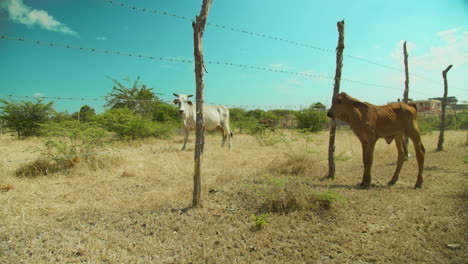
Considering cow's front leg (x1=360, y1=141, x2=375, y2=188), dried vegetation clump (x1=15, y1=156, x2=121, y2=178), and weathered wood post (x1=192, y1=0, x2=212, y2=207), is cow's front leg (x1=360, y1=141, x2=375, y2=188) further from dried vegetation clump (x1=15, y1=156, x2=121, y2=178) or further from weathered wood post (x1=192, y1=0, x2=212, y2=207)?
dried vegetation clump (x1=15, y1=156, x2=121, y2=178)

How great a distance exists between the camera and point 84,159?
571 cm

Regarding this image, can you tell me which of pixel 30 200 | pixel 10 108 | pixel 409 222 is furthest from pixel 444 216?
pixel 10 108

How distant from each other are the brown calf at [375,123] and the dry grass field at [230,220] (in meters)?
0.57

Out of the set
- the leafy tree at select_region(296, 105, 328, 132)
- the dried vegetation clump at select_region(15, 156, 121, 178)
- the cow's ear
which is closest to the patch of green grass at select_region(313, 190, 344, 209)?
the cow's ear

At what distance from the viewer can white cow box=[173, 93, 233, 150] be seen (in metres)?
8.69

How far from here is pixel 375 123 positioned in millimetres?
4492

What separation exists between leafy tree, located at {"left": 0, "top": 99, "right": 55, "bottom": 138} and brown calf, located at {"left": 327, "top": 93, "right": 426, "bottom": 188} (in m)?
11.9

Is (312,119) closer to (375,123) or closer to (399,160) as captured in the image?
(399,160)

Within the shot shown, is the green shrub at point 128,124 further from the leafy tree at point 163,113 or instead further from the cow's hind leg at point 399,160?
the cow's hind leg at point 399,160

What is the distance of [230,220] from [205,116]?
693 cm

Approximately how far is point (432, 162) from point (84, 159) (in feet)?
30.0

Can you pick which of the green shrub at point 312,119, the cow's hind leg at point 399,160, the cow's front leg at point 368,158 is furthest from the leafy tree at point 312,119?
the cow's front leg at point 368,158

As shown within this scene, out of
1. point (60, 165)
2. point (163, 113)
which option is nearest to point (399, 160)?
point (60, 165)

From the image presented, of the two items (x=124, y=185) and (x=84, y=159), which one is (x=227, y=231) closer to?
(x=124, y=185)
